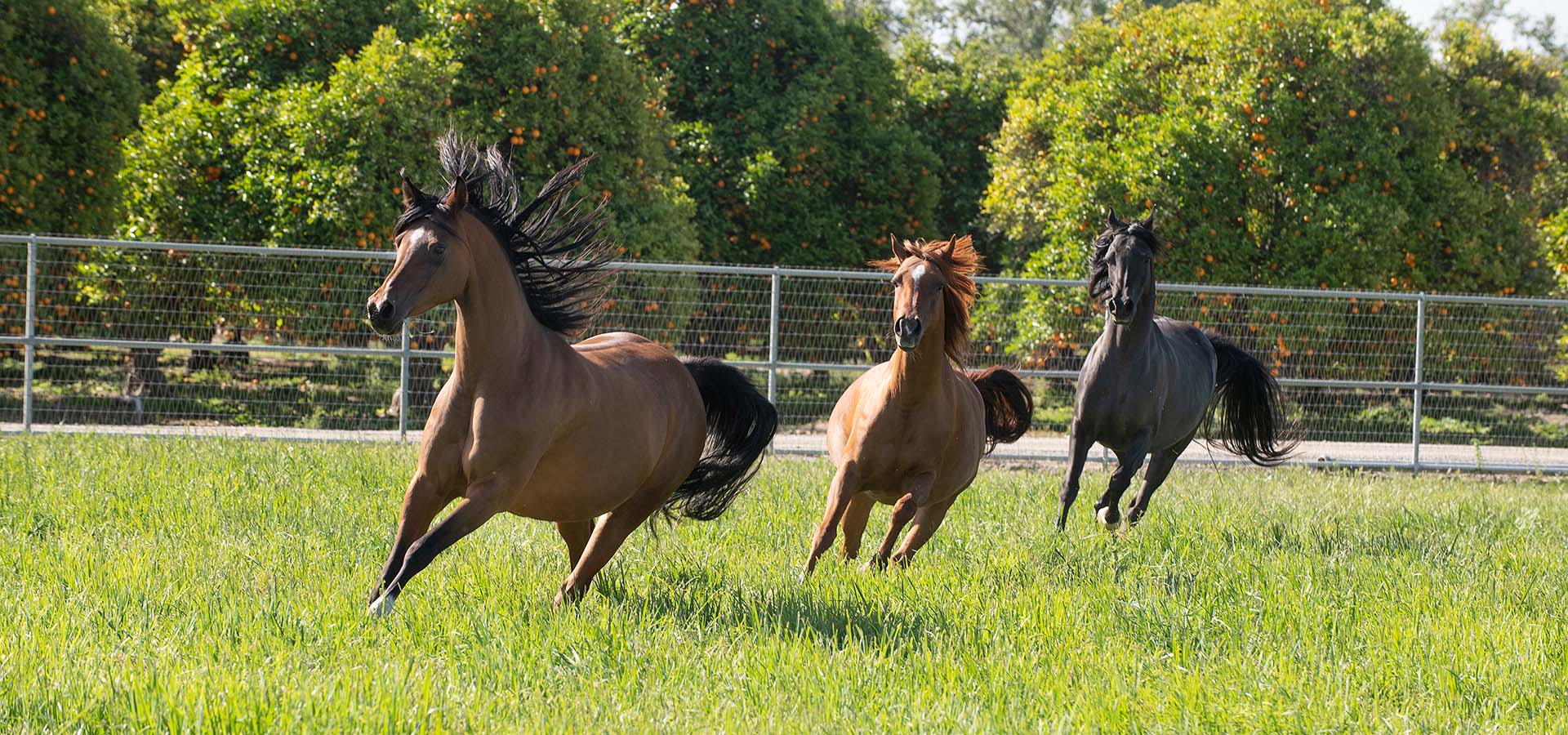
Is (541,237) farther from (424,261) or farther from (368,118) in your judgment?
(368,118)

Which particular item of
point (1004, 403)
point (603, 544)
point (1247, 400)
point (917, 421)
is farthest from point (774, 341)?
point (603, 544)

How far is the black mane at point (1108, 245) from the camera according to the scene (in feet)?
26.9

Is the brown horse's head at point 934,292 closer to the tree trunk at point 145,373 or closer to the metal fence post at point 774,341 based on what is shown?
the metal fence post at point 774,341

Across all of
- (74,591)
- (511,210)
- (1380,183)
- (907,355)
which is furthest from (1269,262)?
(74,591)

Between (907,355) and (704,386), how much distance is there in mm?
971

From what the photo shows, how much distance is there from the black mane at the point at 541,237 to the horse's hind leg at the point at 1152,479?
4022mm

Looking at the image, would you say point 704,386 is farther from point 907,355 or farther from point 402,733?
point 402,733

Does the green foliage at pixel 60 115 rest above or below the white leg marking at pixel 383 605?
above

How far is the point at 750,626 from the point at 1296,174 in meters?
12.3

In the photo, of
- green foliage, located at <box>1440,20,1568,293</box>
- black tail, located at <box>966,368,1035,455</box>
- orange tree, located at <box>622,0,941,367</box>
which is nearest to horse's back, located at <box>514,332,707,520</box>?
black tail, located at <box>966,368,1035,455</box>

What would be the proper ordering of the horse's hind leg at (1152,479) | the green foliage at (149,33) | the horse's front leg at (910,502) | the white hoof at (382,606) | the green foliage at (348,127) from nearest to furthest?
1. the white hoof at (382,606)
2. the horse's front leg at (910,502)
3. the horse's hind leg at (1152,479)
4. the green foliage at (348,127)
5. the green foliage at (149,33)

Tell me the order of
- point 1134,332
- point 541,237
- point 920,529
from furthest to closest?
point 1134,332, point 920,529, point 541,237

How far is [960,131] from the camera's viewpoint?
23.9 metres

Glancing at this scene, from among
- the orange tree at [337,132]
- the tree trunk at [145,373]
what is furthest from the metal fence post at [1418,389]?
the tree trunk at [145,373]
